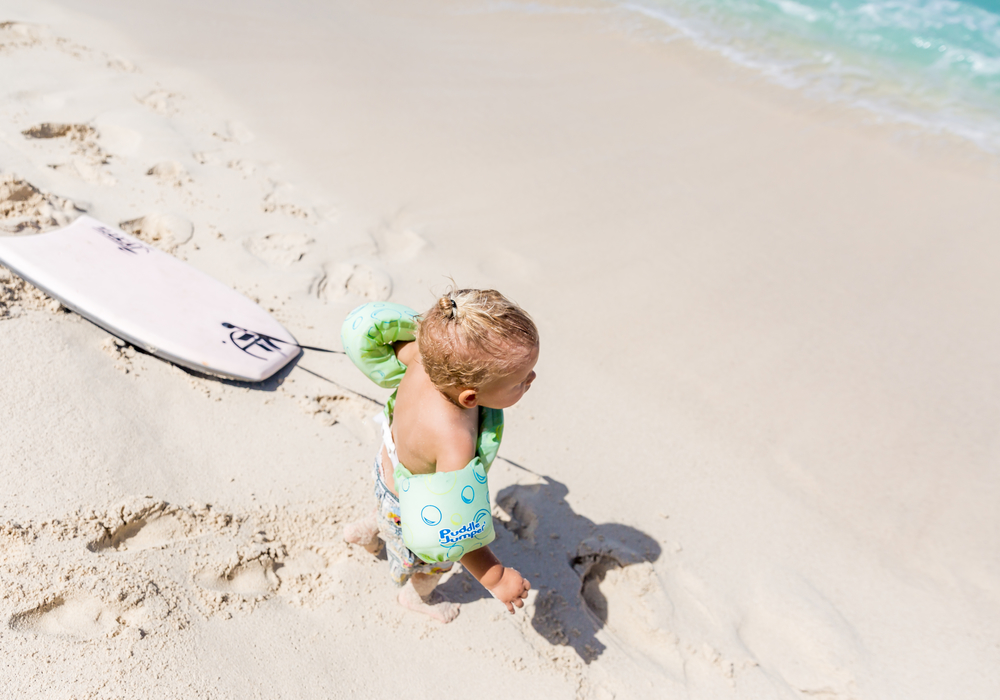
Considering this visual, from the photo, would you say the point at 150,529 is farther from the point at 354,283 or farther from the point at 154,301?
the point at 354,283

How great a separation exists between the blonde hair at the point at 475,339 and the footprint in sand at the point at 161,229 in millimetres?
2329

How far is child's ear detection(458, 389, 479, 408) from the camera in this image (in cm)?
153

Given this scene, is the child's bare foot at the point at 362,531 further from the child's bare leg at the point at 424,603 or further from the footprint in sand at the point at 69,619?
the footprint in sand at the point at 69,619

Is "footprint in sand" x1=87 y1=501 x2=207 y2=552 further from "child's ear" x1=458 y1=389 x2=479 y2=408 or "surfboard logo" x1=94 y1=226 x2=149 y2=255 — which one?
"surfboard logo" x1=94 y1=226 x2=149 y2=255

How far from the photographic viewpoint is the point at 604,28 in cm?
664

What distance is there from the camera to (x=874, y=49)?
7109 mm

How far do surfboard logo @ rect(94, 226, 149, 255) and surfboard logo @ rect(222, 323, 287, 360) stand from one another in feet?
2.09

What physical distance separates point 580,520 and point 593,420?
20.5 inches

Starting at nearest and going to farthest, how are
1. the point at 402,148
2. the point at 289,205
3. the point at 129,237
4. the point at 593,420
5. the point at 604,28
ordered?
the point at 593,420
the point at 129,237
the point at 289,205
the point at 402,148
the point at 604,28

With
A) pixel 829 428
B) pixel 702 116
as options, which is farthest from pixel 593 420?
pixel 702 116

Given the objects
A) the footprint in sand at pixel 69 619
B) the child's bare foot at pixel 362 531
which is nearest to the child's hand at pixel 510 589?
the child's bare foot at pixel 362 531

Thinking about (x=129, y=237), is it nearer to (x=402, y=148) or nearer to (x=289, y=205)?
(x=289, y=205)

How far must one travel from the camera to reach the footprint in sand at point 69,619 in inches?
65.3

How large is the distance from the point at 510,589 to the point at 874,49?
770 centimetres
